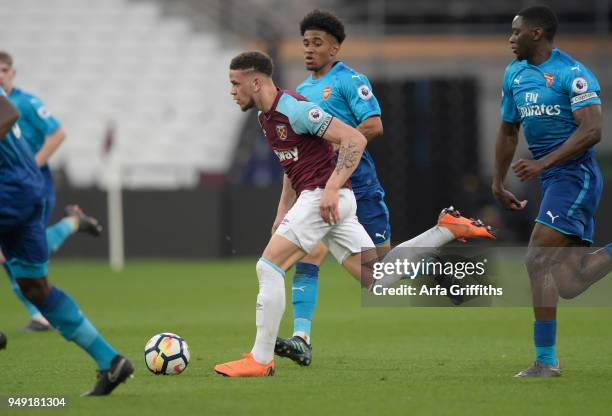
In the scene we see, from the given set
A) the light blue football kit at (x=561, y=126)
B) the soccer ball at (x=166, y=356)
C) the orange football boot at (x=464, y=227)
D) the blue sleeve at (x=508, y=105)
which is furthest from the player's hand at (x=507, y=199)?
the soccer ball at (x=166, y=356)

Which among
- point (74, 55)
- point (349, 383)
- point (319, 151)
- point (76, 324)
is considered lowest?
point (349, 383)

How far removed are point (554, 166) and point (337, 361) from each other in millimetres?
2292

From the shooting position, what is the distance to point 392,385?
736 cm

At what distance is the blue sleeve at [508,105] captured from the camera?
823 cm

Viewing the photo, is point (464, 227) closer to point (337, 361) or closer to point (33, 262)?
point (337, 361)

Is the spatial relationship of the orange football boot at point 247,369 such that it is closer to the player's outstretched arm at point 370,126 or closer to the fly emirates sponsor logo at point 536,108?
the player's outstretched arm at point 370,126

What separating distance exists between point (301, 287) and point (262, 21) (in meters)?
19.2

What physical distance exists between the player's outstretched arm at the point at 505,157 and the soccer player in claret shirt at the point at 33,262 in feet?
10.7

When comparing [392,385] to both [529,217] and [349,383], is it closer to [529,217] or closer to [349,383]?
[349,383]

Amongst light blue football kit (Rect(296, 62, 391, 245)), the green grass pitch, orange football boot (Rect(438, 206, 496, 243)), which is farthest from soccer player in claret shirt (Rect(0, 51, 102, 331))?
orange football boot (Rect(438, 206, 496, 243))

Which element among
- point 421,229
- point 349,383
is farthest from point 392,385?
point 421,229

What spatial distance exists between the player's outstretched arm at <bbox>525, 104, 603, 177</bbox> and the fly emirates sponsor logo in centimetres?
22

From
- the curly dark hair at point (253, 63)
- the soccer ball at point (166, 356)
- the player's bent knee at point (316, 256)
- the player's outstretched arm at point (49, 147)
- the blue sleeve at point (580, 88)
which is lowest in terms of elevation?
the soccer ball at point (166, 356)

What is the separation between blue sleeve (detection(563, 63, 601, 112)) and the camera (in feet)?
25.5
